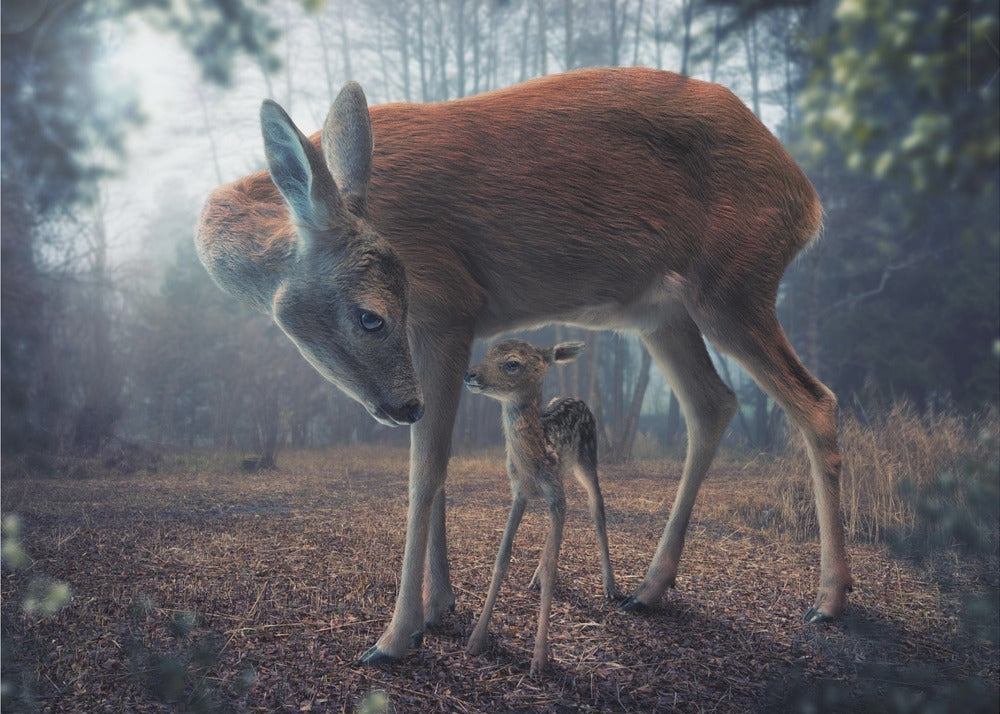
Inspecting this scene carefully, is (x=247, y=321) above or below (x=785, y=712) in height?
above

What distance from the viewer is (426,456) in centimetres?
171

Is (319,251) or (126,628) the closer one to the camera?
(319,251)

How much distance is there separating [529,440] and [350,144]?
86 cm

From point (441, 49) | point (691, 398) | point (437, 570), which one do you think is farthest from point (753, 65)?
point (437, 570)

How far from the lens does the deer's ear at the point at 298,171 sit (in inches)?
51.5

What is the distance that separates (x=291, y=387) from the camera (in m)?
6.78

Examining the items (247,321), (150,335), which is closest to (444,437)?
(150,335)

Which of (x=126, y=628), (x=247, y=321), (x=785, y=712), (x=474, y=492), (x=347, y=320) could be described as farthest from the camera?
(x=247, y=321)

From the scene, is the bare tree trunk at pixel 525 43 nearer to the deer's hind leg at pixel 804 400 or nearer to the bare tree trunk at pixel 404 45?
the bare tree trunk at pixel 404 45

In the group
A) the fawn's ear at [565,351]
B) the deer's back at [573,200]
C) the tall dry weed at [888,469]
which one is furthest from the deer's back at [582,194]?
the tall dry weed at [888,469]

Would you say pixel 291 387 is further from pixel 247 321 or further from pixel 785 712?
pixel 785 712

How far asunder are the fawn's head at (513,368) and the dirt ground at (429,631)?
66 cm

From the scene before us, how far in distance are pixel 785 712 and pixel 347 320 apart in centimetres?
120

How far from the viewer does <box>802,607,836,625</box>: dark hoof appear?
197cm
